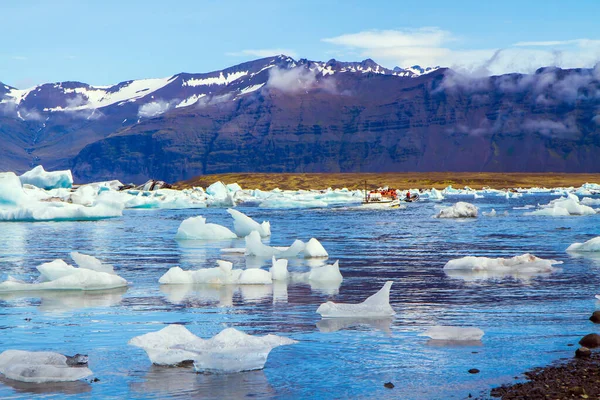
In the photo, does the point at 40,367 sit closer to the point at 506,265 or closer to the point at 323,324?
the point at 323,324

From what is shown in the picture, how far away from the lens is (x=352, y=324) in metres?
14.5

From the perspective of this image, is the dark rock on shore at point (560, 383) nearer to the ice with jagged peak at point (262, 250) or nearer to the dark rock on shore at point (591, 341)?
the dark rock on shore at point (591, 341)

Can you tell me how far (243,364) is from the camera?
36.7 ft

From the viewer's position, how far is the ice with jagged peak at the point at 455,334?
12992 mm

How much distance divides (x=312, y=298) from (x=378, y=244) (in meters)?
17.0

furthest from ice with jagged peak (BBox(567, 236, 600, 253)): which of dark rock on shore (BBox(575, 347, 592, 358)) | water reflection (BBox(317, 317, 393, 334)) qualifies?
dark rock on shore (BBox(575, 347, 592, 358))

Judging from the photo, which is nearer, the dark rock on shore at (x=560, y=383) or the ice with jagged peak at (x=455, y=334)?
the dark rock on shore at (x=560, y=383)

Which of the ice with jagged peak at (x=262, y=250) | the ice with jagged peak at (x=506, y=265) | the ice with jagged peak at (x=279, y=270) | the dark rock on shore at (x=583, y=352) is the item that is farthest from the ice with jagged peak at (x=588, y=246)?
the dark rock on shore at (x=583, y=352)

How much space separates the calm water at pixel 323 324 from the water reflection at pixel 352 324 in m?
0.04

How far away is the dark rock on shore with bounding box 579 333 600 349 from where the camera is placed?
12359 mm

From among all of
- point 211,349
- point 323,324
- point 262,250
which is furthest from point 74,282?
point 262,250

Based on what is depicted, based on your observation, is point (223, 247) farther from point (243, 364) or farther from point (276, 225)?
point (243, 364)

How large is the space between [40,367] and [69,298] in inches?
286

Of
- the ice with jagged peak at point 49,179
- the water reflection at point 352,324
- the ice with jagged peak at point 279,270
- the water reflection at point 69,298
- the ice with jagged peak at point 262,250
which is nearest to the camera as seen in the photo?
the water reflection at point 352,324
